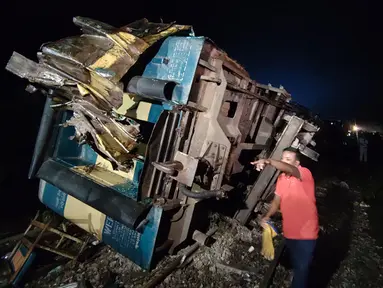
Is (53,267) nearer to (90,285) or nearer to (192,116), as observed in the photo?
(90,285)

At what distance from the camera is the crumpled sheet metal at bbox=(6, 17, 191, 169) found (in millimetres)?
3057

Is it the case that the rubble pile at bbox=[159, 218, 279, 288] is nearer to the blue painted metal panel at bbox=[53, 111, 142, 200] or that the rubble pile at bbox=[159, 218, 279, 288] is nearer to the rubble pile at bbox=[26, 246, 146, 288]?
the rubble pile at bbox=[26, 246, 146, 288]

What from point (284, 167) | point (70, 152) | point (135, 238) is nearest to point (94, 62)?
point (70, 152)

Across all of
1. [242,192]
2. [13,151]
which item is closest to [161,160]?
[242,192]

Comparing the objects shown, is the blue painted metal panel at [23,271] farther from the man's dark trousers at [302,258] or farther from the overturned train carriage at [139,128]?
the man's dark trousers at [302,258]

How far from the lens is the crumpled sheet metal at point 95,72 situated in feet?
10.0

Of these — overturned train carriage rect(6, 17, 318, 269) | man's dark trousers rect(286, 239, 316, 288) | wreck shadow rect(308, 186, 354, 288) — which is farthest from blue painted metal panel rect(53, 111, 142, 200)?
wreck shadow rect(308, 186, 354, 288)

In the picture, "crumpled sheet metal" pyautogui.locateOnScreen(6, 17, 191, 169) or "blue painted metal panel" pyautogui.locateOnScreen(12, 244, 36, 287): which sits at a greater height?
"crumpled sheet metal" pyautogui.locateOnScreen(6, 17, 191, 169)

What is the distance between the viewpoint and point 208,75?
11.9 ft

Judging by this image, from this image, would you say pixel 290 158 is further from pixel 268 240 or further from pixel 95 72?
pixel 95 72

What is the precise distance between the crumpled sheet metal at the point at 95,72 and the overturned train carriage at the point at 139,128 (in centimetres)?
1

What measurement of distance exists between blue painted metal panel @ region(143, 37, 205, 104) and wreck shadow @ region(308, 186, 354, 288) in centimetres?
374

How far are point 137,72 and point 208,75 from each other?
1.22 meters

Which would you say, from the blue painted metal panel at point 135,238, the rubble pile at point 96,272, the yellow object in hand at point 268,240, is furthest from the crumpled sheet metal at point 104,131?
the yellow object in hand at point 268,240
